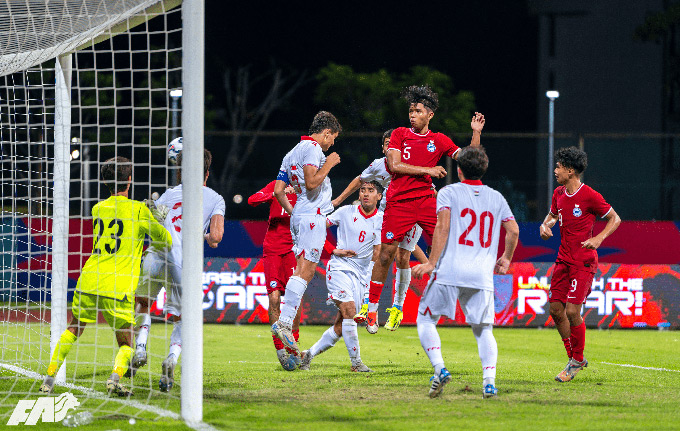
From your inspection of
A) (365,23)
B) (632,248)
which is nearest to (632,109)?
(365,23)

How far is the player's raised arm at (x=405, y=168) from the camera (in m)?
8.65

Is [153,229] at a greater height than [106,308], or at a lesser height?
greater

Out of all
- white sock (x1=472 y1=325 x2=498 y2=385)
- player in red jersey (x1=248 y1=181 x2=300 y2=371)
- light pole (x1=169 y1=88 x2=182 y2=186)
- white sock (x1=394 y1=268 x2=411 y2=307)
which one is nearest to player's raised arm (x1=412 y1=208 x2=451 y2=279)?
white sock (x1=472 y1=325 x2=498 y2=385)

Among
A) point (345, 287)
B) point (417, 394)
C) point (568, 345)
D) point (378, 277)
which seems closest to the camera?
point (417, 394)

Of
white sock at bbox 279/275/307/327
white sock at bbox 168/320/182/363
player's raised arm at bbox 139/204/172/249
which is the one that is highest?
player's raised arm at bbox 139/204/172/249

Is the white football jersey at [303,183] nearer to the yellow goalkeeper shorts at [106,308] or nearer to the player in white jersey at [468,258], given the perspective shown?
the player in white jersey at [468,258]

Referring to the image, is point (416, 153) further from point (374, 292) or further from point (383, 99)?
point (383, 99)

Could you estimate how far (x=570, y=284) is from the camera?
884cm

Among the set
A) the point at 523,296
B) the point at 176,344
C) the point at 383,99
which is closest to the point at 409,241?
the point at 176,344

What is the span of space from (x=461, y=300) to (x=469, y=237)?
0.52 metres

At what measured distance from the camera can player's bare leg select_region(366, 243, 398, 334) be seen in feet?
30.0

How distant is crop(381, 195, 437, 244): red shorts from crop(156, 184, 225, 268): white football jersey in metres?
1.82

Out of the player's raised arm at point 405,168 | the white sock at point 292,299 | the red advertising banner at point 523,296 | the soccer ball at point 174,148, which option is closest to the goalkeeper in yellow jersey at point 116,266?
the soccer ball at point 174,148

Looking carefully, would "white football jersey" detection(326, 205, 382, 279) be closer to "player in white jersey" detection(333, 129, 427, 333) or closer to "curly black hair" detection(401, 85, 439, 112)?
"player in white jersey" detection(333, 129, 427, 333)
